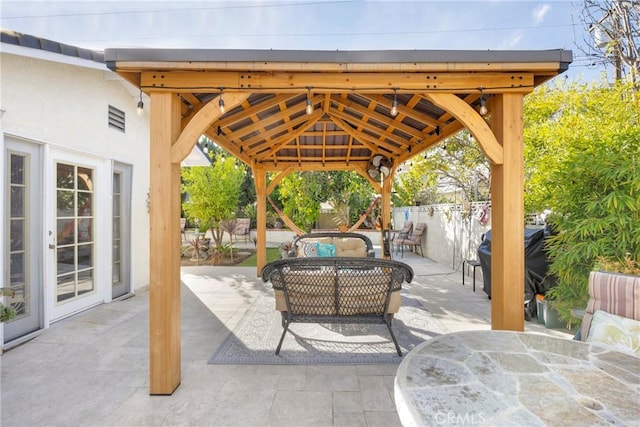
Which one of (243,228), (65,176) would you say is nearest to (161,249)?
(65,176)

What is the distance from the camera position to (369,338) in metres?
3.07

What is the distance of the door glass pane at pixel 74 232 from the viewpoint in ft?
11.5

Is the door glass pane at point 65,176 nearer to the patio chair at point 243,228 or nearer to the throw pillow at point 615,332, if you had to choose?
the throw pillow at point 615,332

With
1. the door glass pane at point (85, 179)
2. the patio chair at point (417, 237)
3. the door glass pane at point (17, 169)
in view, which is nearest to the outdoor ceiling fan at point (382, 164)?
the patio chair at point (417, 237)

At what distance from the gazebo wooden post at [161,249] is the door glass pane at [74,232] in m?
2.20

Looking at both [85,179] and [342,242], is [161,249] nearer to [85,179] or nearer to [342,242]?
[85,179]

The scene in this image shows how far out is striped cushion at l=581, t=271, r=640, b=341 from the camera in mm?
1774

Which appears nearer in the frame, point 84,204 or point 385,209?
point 84,204

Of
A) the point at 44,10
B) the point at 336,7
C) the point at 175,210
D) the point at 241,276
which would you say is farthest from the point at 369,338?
the point at 44,10

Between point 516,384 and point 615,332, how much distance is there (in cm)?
109

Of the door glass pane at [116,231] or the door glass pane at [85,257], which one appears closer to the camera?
the door glass pane at [85,257]

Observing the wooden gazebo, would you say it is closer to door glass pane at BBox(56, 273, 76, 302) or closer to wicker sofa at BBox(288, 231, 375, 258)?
door glass pane at BBox(56, 273, 76, 302)

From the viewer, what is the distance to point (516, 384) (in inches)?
48.0

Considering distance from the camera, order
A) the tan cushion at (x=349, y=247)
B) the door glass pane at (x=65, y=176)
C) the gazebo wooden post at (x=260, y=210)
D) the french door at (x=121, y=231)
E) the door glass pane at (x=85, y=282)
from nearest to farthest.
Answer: the door glass pane at (x=65, y=176)
the door glass pane at (x=85, y=282)
the french door at (x=121, y=231)
the tan cushion at (x=349, y=247)
the gazebo wooden post at (x=260, y=210)
